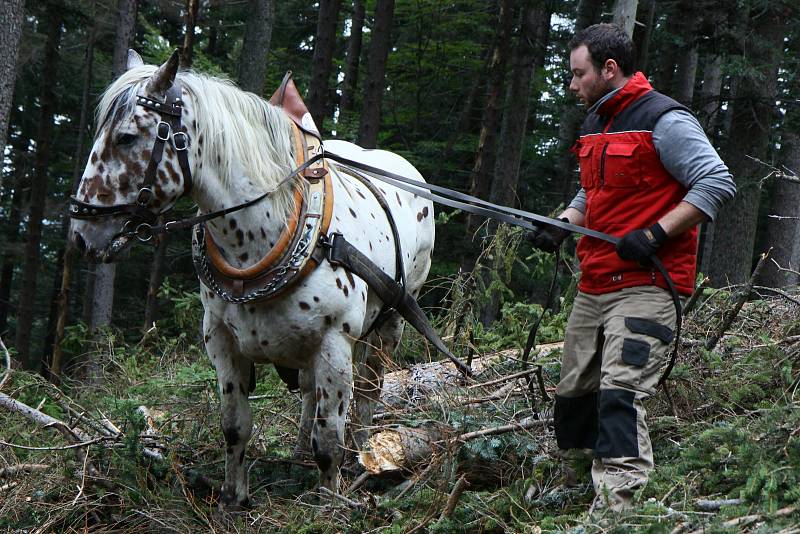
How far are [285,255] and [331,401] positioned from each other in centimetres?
86

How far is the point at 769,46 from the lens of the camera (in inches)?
508

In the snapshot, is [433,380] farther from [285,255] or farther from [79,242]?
[79,242]

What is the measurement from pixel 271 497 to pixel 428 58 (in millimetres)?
14548

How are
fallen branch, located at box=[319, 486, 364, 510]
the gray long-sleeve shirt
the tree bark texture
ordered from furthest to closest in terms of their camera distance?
the tree bark texture < fallen branch, located at box=[319, 486, 364, 510] < the gray long-sleeve shirt

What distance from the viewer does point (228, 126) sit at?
4230 millimetres

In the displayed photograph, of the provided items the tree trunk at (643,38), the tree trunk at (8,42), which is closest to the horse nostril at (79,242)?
the tree trunk at (8,42)

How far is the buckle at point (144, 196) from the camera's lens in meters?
3.93

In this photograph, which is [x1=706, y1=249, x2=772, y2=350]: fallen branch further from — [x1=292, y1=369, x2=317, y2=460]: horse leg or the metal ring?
the metal ring

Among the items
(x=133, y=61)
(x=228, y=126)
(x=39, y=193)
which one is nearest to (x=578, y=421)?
(x=228, y=126)

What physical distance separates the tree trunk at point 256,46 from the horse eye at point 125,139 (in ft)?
28.7

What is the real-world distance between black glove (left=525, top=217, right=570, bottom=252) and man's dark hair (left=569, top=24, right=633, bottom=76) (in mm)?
826

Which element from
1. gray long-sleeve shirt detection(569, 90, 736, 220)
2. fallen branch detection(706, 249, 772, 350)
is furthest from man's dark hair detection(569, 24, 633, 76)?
fallen branch detection(706, 249, 772, 350)

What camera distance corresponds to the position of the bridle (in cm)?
388

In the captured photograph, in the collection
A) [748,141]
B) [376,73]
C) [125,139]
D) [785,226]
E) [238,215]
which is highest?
[376,73]
